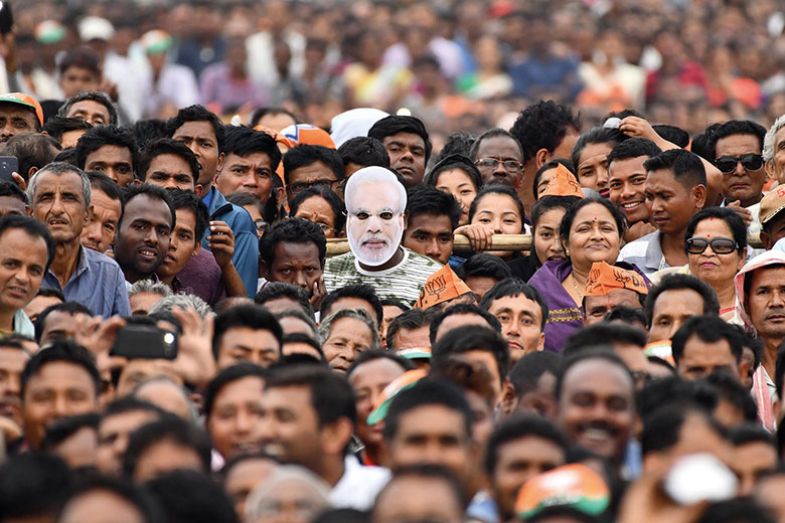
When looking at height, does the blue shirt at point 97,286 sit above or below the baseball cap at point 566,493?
above

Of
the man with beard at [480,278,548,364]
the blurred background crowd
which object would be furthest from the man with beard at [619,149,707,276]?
the blurred background crowd

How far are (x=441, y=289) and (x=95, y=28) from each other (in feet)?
31.8

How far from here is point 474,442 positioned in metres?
8.46

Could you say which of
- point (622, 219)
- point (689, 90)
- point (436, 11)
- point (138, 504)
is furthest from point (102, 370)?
point (436, 11)

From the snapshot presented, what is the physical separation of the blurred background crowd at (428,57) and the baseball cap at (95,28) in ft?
0.08

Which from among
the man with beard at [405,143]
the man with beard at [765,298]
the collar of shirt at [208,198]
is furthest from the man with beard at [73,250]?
the man with beard at [405,143]

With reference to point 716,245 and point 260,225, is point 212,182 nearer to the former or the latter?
point 260,225

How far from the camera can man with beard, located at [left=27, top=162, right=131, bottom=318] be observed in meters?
11.3

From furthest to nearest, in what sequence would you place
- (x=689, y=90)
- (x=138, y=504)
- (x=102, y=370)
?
1. (x=689, y=90)
2. (x=102, y=370)
3. (x=138, y=504)

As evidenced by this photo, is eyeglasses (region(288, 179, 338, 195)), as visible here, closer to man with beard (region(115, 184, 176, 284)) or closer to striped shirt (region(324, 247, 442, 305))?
striped shirt (region(324, 247, 442, 305))

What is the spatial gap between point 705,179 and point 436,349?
366cm

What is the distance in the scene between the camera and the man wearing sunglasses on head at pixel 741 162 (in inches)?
555

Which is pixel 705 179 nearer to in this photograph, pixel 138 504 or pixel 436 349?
pixel 436 349

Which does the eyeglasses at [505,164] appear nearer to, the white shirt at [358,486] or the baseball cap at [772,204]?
the baseball cap at [772,204]
